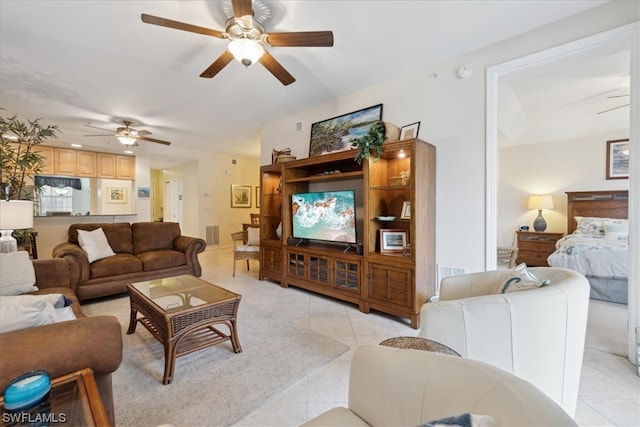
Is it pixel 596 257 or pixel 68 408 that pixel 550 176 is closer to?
pixel 596 257

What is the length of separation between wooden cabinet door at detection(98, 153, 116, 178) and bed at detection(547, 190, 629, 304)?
8568 mm

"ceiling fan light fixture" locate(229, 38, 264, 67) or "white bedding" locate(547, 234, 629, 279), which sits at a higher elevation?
"ceiling fan light fixture" locate(229, 38, 264, 67)

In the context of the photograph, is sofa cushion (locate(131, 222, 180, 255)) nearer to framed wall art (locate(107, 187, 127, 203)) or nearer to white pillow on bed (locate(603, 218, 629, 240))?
framed wall art (locate(107, 187, 127, 203))

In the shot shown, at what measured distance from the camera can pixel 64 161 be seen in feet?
18.6

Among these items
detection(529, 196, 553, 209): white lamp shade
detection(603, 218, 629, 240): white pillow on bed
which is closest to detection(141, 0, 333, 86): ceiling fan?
detection(603, 218, 629, 240): white pillow on bed

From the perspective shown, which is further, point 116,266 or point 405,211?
point 116,266

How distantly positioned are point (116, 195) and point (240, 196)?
9.68ft

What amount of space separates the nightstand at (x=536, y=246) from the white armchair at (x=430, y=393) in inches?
219

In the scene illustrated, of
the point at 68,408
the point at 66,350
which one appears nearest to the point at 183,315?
the point at 66,350

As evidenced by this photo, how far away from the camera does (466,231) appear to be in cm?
276

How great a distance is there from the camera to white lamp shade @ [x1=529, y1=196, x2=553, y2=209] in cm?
513

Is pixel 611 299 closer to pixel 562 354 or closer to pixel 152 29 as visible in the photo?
pixel 562 354

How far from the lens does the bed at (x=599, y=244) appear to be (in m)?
3.27

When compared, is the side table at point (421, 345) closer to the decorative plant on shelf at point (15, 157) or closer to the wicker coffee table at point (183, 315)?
the wicker coffee table at point (183, 315)
